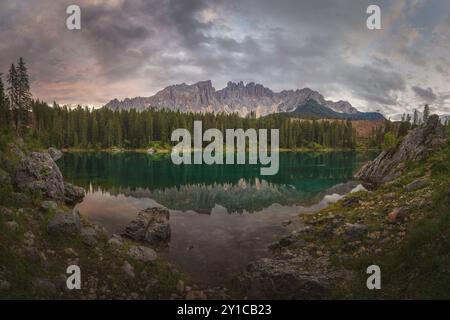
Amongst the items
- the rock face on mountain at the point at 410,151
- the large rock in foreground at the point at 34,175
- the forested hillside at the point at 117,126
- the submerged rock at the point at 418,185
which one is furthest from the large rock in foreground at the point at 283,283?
the forested hillside at the point at 117,126

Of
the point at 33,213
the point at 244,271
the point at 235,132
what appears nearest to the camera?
the point at 244,271

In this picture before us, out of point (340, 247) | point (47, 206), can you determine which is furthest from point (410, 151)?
point (47, 206)

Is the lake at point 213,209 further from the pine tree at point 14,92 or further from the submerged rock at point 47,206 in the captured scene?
the pine tree at point 14,92

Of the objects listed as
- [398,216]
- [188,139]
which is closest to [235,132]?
[188,139]

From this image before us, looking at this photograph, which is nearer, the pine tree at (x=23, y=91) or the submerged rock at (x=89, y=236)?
the submerged rock at (x=89, y=236)

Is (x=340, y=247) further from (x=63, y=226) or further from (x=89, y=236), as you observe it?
(x=63, y=226)

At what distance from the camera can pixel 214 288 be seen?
16656mm

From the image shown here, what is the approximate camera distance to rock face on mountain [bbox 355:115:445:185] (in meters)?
38.8

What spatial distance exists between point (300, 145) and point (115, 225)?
17758cm

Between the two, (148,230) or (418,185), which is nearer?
(148,230)

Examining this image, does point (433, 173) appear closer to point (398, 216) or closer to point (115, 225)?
point (398, 216)

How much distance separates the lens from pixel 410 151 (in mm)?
44906

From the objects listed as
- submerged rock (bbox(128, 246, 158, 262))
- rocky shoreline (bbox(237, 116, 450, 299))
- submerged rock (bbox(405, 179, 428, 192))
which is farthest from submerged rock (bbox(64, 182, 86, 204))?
submerged rock (bbox(405, 179, 428, 192))

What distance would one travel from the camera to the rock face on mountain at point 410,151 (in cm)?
3884
